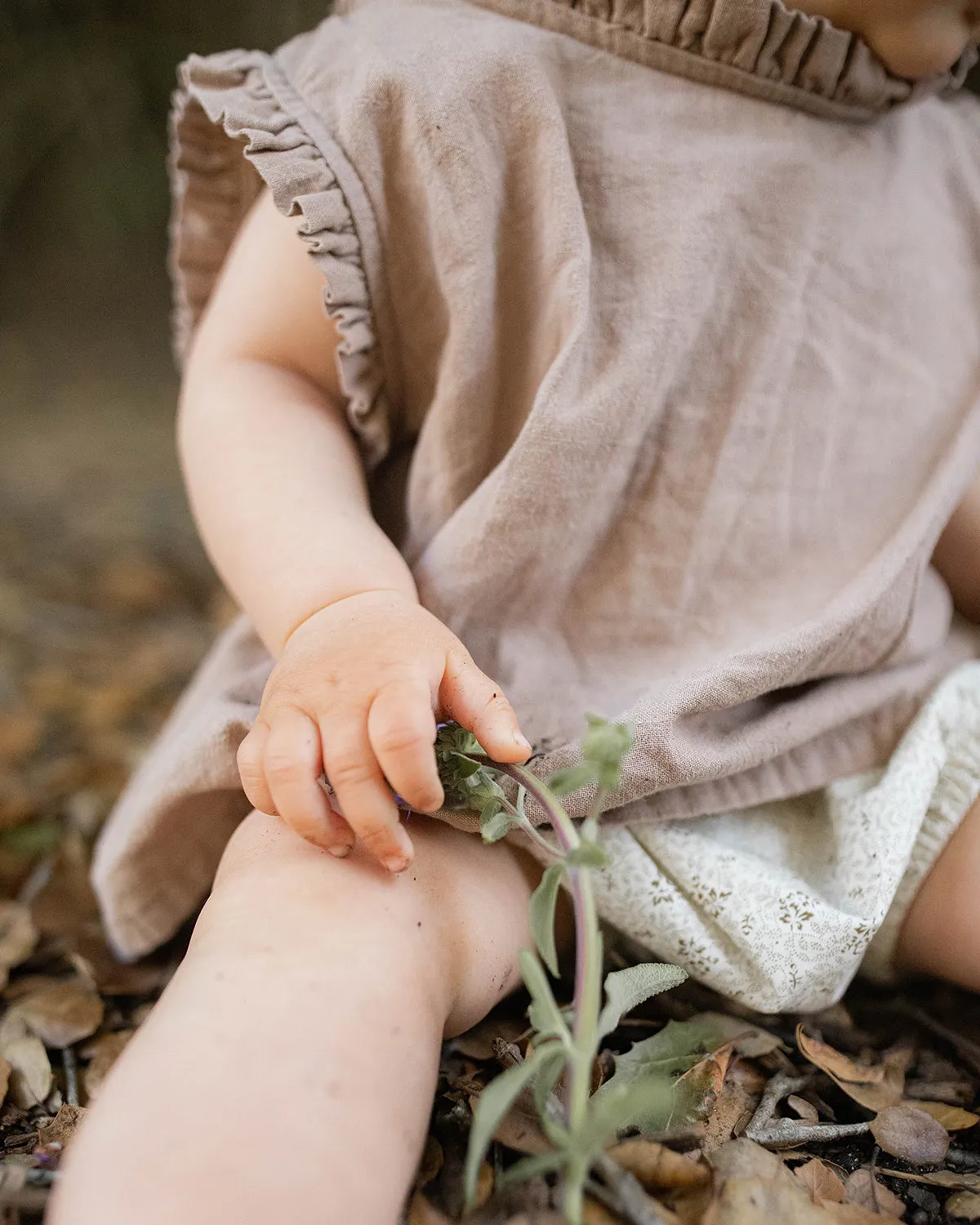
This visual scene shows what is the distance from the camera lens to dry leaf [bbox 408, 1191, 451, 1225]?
445 millimetres

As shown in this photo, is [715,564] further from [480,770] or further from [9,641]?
[9,641]

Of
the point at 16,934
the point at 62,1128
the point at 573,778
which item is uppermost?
the point at 573,778

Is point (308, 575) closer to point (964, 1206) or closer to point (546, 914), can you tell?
point (546, 914)

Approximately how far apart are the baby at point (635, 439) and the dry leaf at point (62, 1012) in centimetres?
7

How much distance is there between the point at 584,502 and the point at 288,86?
345 mm

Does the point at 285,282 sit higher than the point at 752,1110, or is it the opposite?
the point at 285,282

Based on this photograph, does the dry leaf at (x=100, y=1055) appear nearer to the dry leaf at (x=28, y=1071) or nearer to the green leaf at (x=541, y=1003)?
the dry leaf at (x=28, y=1071)

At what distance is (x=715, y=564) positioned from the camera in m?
0.68

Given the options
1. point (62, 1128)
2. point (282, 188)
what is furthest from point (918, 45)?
point (62, 1128)

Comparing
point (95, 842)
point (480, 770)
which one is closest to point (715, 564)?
point (480, 770)

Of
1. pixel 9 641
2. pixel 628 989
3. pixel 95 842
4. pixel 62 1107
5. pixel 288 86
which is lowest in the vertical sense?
pixel 9 641

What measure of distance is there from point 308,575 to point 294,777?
161 mm

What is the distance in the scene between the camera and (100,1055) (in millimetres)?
633

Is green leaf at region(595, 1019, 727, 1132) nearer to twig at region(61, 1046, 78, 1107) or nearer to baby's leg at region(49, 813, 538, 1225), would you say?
baby's leg at region(49, 813, 538, 1225)
